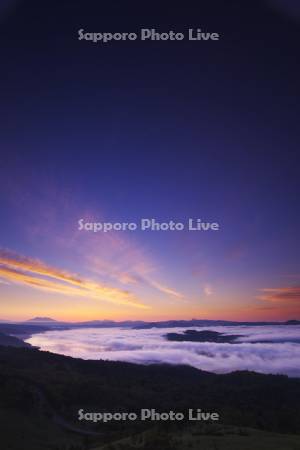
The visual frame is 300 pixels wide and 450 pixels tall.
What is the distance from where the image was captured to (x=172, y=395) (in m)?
64.4

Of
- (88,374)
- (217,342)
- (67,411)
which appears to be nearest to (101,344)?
(67,411)

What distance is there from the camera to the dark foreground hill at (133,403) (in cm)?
2386

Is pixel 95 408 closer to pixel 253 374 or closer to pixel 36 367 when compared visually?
pixel 36 367

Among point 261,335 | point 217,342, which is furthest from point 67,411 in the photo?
point 261,335

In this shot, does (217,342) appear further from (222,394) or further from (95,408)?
(95,408)

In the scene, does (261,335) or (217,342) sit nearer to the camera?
(261,335)

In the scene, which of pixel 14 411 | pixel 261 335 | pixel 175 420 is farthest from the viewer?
pixel 261 335

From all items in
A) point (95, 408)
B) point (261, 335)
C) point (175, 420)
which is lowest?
point (95, 408)

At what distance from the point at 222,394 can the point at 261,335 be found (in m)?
18.4

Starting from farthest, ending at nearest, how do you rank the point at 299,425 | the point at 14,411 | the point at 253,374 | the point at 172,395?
the point at 253,374 < the point at 172,395 < the point at 14,411 < the point at 299,425

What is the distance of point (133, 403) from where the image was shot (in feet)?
199

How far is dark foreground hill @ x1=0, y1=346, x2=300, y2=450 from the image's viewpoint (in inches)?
939

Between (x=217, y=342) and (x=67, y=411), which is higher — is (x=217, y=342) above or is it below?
above

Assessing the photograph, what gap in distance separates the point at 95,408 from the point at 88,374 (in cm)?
2263
